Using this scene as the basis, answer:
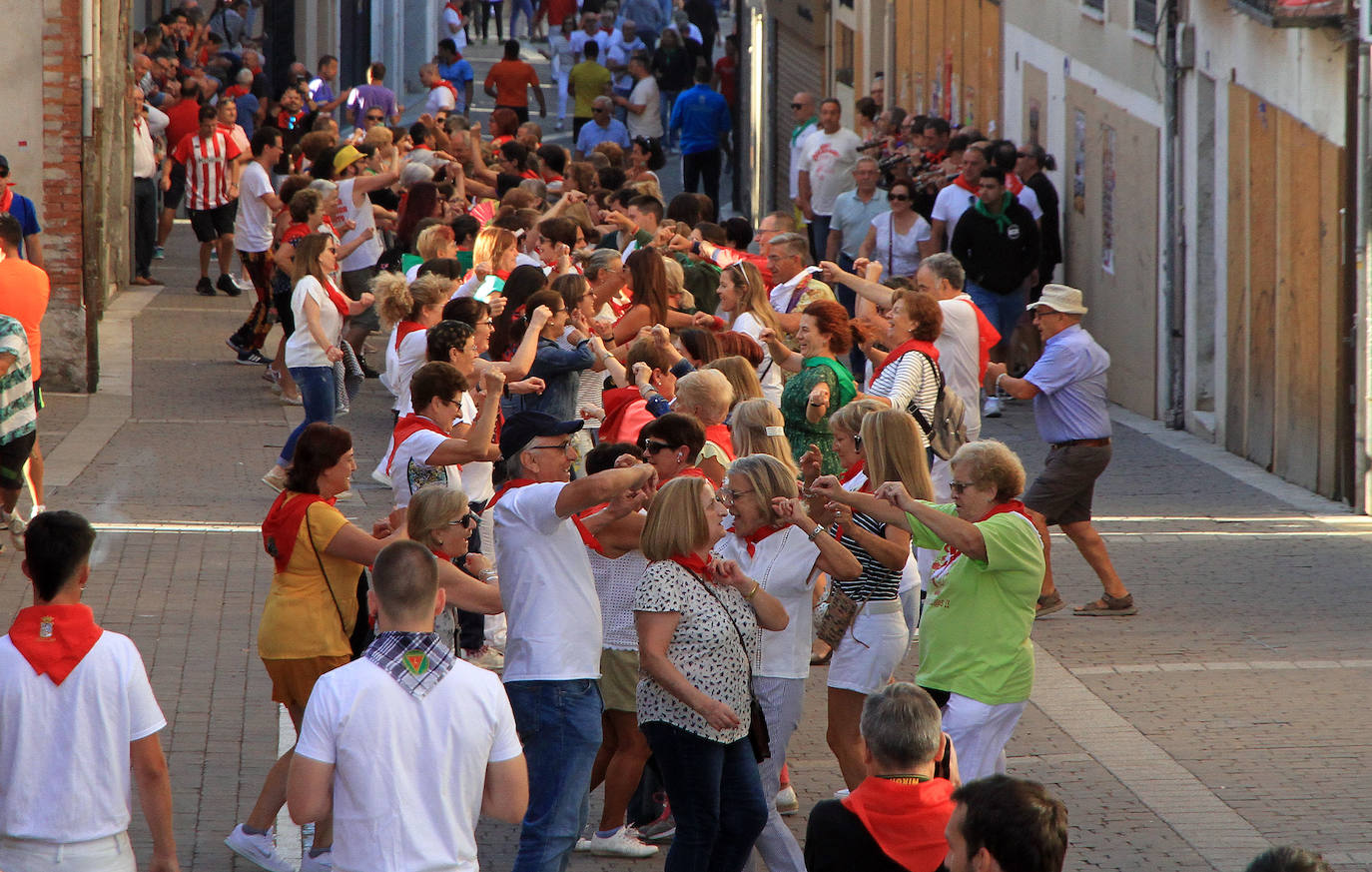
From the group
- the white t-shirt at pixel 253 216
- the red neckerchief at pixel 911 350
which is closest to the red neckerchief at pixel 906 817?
the red neckerchief at pixel 911 350

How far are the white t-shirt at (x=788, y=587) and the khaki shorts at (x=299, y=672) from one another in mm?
1472

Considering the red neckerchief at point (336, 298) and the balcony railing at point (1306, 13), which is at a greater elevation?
the balcony railing at point (1306, 13)

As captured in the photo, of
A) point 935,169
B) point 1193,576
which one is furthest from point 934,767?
point 935,169

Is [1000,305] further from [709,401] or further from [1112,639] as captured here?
[709,401]

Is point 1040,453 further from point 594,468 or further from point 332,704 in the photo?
point 332,704

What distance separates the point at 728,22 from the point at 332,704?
146 ft

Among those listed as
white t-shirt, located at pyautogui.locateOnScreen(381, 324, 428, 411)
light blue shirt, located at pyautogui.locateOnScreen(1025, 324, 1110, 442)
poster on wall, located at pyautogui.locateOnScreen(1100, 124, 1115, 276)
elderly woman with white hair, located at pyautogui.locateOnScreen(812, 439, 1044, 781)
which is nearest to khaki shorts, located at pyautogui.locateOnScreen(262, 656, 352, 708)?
elderly woman with white hair, located at pyautogui.locateOnScreen(812, 439, 1044, 781)

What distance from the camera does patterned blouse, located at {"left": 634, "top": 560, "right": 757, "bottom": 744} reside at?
233 inches

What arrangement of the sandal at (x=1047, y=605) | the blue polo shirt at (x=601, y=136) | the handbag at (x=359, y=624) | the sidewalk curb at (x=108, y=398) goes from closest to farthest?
the handbag at (x=359, y=624) → the sandal at (x=1047, y=605) → the sidewalk curb at (x=108, y=398) → the blue polo shirt at (x=601, y=136)

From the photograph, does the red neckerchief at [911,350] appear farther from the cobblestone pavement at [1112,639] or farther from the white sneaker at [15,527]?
the white sneaker at [15,527]

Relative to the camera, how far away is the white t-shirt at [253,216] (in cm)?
1834

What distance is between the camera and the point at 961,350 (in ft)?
36.1

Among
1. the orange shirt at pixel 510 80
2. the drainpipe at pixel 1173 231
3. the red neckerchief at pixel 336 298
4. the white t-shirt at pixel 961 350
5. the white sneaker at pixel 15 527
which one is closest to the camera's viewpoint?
the white t-shirt at pixel 961 350

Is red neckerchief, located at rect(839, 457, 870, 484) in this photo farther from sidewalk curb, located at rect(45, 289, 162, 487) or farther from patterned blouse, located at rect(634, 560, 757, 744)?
sidewalk curb, located at rect(45, 289, 162, 487)
